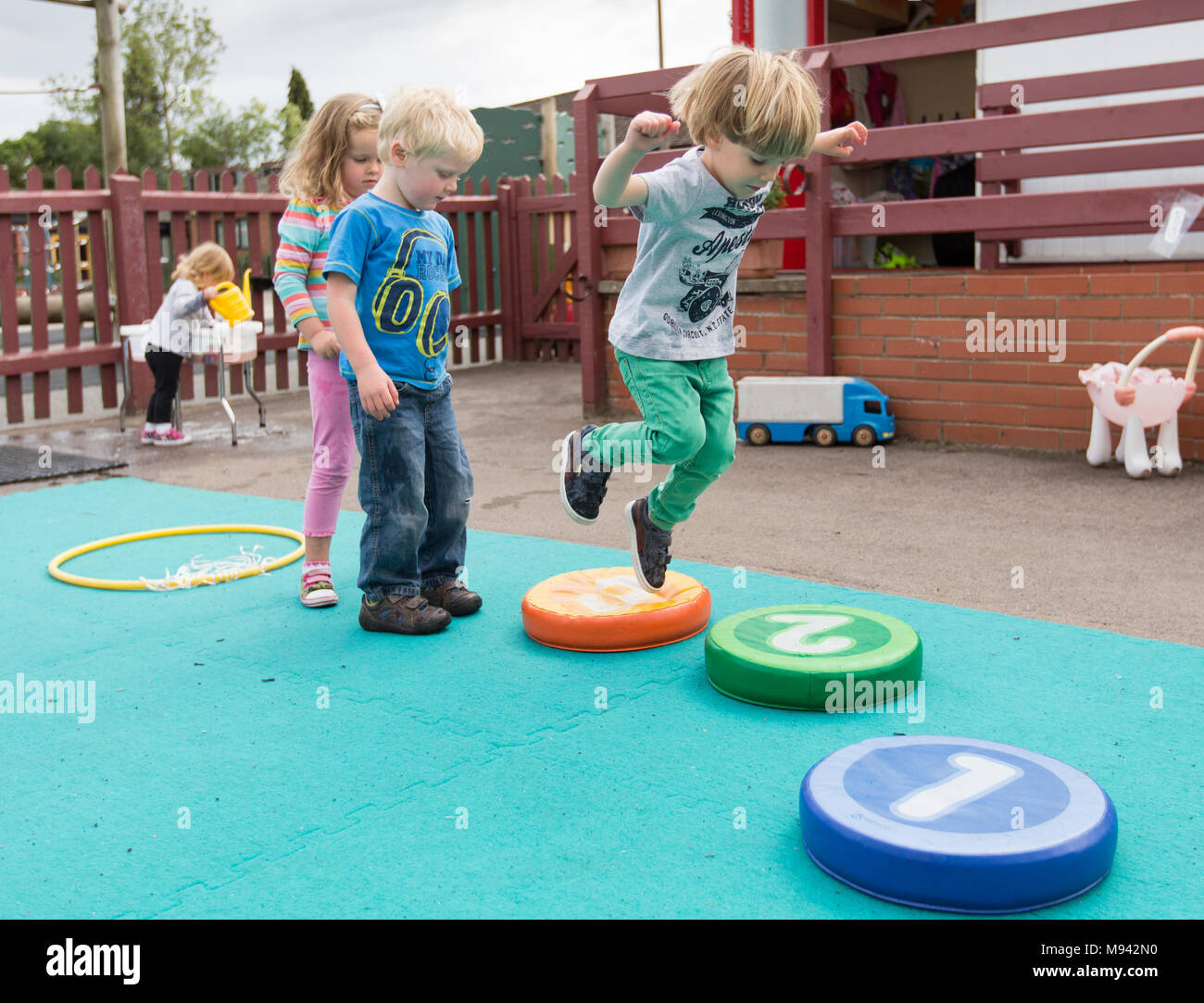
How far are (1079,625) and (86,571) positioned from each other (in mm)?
3859

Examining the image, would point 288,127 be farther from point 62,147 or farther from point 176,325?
point 176,325

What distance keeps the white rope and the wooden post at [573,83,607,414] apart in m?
4.03

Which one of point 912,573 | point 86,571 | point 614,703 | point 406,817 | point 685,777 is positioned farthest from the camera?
point 86,571

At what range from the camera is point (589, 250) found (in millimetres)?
8703

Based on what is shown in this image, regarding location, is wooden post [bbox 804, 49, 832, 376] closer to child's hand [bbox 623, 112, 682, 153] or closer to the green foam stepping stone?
the green foam stepping stone

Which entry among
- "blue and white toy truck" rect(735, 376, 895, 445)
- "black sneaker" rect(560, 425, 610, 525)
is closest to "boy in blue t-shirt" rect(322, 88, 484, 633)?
"black sneaker" rect(560, 425, 610, 525)

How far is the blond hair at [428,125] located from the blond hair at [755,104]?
0.70m

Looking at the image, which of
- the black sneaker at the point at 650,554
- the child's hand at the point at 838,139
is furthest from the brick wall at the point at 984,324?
the black sneaker at the point at 650,554

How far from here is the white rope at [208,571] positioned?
4.55 metres

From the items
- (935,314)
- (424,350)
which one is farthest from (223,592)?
(935,314)

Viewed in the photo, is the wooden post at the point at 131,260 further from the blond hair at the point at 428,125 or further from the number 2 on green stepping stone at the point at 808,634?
the number 2 on green stepping stone at the point at 808,634

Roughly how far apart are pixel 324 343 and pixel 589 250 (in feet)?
16.3

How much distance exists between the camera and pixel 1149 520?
519 centimetres
